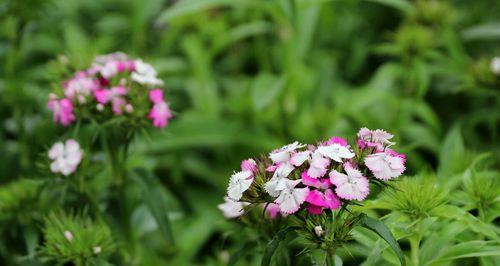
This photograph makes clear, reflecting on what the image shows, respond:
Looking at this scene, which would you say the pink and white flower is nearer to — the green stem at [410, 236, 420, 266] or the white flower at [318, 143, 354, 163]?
the white flower at [318, 143, 354, 163]

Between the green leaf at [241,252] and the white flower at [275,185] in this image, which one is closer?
the white flower at [275,185]

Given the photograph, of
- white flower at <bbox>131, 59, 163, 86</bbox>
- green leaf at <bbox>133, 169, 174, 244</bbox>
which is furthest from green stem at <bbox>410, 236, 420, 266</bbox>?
white flower at <bbox>131, 59, 163, 86</bbox>

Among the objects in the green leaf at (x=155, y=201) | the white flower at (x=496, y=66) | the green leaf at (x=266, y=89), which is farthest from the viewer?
the green leaf at (x=266, y=89)

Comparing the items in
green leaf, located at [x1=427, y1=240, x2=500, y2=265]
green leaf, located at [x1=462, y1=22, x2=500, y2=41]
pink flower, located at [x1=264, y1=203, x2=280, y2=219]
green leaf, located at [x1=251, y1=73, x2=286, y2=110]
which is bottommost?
green leaf, located at [x1=427, y1=240, x2=500, y2=265]

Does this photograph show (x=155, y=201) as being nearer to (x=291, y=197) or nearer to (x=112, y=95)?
(x=112, y=95)

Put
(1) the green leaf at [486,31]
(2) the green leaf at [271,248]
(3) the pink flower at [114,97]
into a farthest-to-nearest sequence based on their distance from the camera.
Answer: (1) the green leaf at [486,31], (3) the pink flower at [114,97], (2) the green leaf at [271,248]

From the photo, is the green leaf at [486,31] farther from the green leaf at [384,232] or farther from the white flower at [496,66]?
the green leaf at [384,232]

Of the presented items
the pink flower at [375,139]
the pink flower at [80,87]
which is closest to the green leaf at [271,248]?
the pink flower at [375,139]
